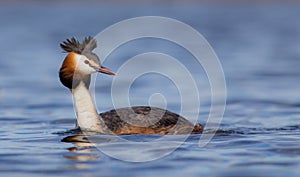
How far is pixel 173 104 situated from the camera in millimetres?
18094

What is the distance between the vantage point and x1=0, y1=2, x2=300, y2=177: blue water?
1097 centimetres

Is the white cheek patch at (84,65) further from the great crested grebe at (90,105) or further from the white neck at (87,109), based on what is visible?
the white neck at (87,109)

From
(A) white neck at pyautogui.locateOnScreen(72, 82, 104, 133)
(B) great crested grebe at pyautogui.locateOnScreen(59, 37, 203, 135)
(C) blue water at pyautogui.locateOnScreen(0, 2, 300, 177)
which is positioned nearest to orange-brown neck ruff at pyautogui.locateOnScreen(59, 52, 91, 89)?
(B) great crested grebe at pyautogui.locateOnScreen(59, 37, 203, 135)

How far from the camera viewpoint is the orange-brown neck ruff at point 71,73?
12.8m

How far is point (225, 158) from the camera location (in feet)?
37.3

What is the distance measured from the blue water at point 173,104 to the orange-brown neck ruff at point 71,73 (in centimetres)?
96

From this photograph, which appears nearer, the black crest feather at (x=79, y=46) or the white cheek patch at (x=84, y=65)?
the white cheek patch at (x=84, y=65)

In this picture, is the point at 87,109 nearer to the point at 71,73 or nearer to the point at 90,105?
the point at 90,105

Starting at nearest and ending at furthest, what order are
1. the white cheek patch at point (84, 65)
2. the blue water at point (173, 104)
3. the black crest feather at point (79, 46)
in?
the blue water at point (173, 104)
the white cheek patch at point (84, 65)
the black crest feather at point (79, 46)

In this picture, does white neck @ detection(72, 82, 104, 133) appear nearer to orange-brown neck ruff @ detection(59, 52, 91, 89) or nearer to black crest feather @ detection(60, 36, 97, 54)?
orange-brown neck ruff @ detection(59, 52, 91, 89)

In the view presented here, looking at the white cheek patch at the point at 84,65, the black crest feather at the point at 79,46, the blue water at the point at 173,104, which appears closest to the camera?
the blue water at the point at 173,104

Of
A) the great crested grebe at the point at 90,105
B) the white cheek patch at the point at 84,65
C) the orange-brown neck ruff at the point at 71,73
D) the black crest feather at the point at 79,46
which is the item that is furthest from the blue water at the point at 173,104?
the black crest feather at the point at 79,46

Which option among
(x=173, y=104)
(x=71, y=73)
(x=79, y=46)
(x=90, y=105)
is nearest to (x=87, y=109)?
(x=90, y=105)

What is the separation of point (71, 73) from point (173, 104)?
18.4ft
